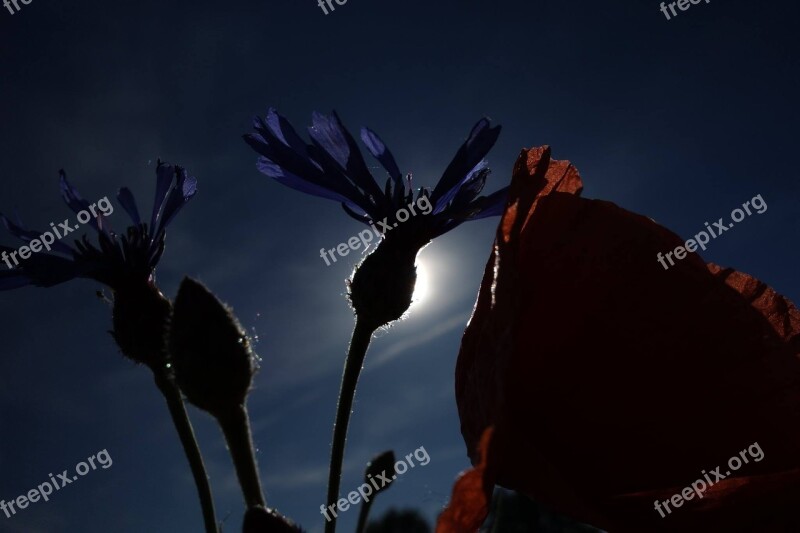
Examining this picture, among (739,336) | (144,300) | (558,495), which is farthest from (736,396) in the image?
(144,300)

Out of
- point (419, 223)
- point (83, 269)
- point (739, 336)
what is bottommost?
point (739, 336)

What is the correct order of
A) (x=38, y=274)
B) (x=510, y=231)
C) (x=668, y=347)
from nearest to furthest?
1. (x=510, y=231)
2. (x=668, y=347)
3. (x=38, y=274)

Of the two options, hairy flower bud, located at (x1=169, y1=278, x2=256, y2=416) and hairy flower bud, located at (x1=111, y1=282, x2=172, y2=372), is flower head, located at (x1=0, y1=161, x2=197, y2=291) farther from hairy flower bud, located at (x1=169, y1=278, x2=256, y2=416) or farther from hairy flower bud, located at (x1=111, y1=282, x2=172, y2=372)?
hairy flower bud, located at (x1=169, y1=278, x2=256, y2=416)

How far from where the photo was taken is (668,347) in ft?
1.92

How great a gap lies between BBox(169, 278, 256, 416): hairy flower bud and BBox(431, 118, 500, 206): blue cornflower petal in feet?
1.22

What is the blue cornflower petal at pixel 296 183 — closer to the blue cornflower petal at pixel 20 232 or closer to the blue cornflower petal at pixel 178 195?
the blue cornflower petal at pixel 178 195

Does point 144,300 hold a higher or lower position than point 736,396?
higher

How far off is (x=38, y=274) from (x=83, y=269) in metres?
0.06

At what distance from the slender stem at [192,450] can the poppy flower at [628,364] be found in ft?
1.18

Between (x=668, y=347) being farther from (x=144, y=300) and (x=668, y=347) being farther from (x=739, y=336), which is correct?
(x=144, y=300)

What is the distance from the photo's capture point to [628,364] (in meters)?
0.58

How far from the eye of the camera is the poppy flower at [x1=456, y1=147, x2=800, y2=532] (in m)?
0.57

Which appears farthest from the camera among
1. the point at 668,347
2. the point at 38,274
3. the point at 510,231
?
the point at 38,274

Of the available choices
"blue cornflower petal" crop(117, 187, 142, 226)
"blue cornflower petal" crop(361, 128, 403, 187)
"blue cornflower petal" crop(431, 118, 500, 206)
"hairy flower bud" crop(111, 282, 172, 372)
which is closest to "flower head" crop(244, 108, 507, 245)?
"blue cornflower petal" crop(431, 118, 500, 206)
